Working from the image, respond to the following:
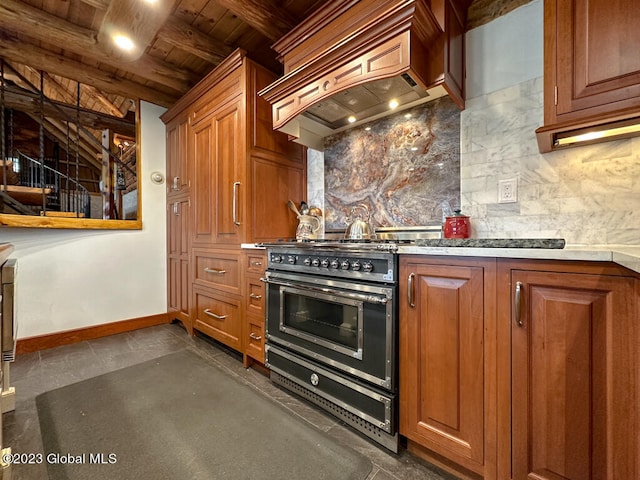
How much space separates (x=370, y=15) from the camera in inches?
58.0

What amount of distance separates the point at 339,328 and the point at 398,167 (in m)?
1.14

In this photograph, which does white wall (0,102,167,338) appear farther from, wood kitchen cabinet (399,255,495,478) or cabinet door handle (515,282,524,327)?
cabinet door handle (515,282,524,327)

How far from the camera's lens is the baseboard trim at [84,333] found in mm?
2430

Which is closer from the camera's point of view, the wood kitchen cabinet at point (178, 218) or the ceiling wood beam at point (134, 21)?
the ceiling wood beam at point (134, 21)

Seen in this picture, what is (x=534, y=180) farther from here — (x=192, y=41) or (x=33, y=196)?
(x=33, y=196)

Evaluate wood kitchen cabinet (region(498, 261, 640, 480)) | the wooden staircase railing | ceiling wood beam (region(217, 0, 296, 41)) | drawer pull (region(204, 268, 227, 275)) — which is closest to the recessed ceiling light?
ceiling wood beam (region(217, 0, 296, 41))

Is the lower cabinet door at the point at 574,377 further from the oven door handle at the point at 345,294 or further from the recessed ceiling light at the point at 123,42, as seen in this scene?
the recessed ceiling light at the point at 123,42

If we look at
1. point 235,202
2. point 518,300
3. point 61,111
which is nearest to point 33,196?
point 61,111

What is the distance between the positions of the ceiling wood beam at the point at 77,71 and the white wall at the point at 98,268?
0.18 metres

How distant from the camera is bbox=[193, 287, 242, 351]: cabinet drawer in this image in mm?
2156

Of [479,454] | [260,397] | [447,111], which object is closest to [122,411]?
[260,397]

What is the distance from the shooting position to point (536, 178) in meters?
1.36

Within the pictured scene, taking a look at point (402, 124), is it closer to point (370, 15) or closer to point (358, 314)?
point (370, 15)

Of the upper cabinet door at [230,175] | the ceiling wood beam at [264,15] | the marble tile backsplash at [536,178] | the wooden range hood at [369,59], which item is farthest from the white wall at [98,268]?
the marble tile backsplash at [536,178]
